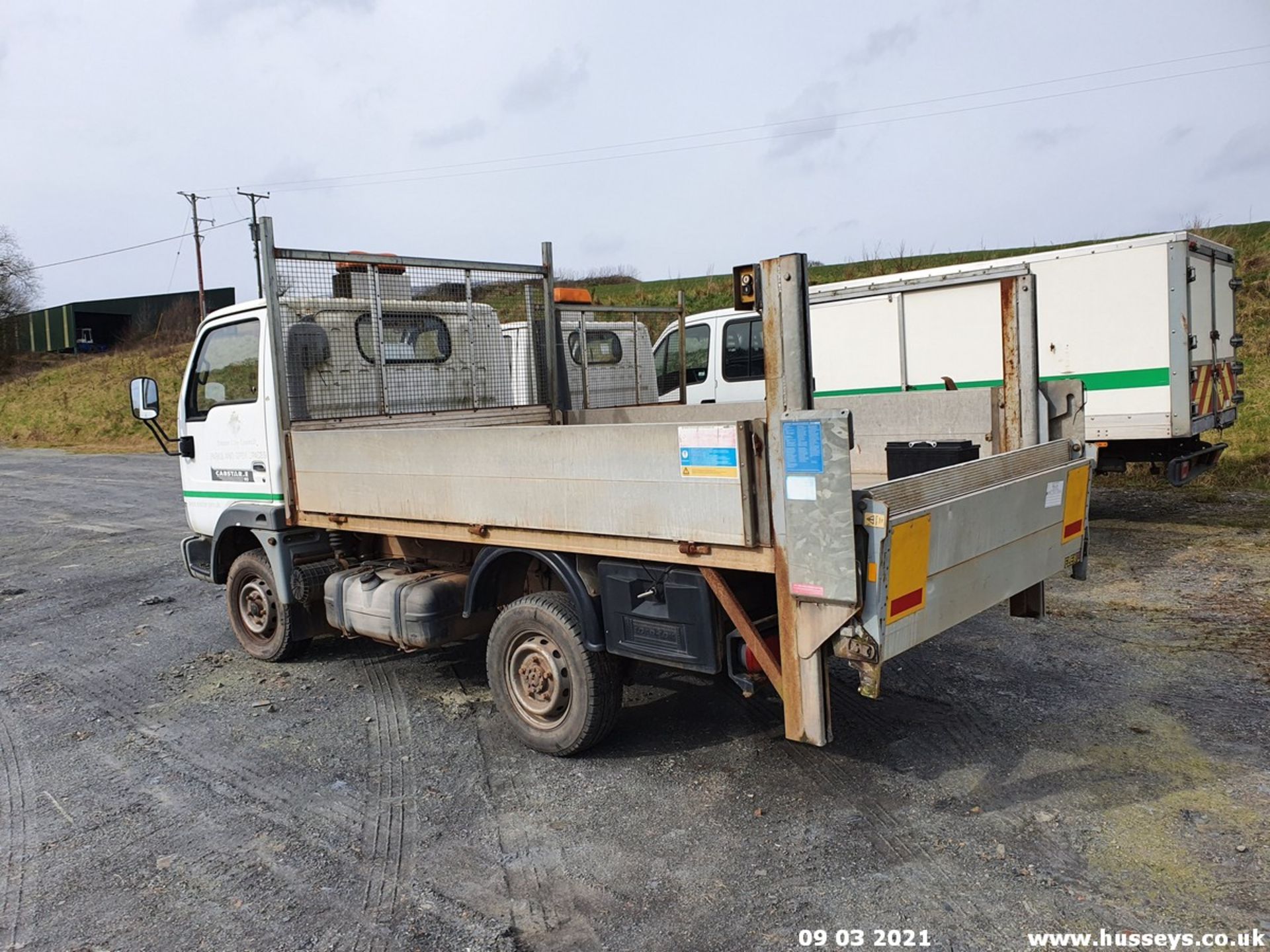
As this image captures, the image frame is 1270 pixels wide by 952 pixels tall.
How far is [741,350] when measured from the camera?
427 inches

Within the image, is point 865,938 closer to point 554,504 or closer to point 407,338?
point 554,504

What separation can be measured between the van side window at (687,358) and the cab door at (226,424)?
5.61 m

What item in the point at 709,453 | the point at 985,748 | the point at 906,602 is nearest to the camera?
the point at 906,602

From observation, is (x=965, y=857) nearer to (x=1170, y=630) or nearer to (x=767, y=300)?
(x=767, y=300)

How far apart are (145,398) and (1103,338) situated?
8073 mm

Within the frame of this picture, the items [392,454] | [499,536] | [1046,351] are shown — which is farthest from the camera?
[1046,351]

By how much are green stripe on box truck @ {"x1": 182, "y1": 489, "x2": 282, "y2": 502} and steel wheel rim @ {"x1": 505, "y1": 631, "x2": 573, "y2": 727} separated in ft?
6.74

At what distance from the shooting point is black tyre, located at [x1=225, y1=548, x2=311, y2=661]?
6.04 meters

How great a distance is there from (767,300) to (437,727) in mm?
2921

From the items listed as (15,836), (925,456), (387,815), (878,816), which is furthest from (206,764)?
(925,456)

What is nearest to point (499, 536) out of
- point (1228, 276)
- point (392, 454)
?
point (392, 454)

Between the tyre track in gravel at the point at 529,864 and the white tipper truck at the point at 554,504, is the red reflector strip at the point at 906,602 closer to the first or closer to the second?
the white tipper truck at the point at 554,504

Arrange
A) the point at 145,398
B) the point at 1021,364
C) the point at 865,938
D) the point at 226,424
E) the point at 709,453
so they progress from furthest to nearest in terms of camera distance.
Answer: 1. the point at 145,398
2. the point at 226,424
3. the point at 1021,364
4. the point at 709,453
5. the point at 865,938

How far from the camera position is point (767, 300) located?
3.36 meters
